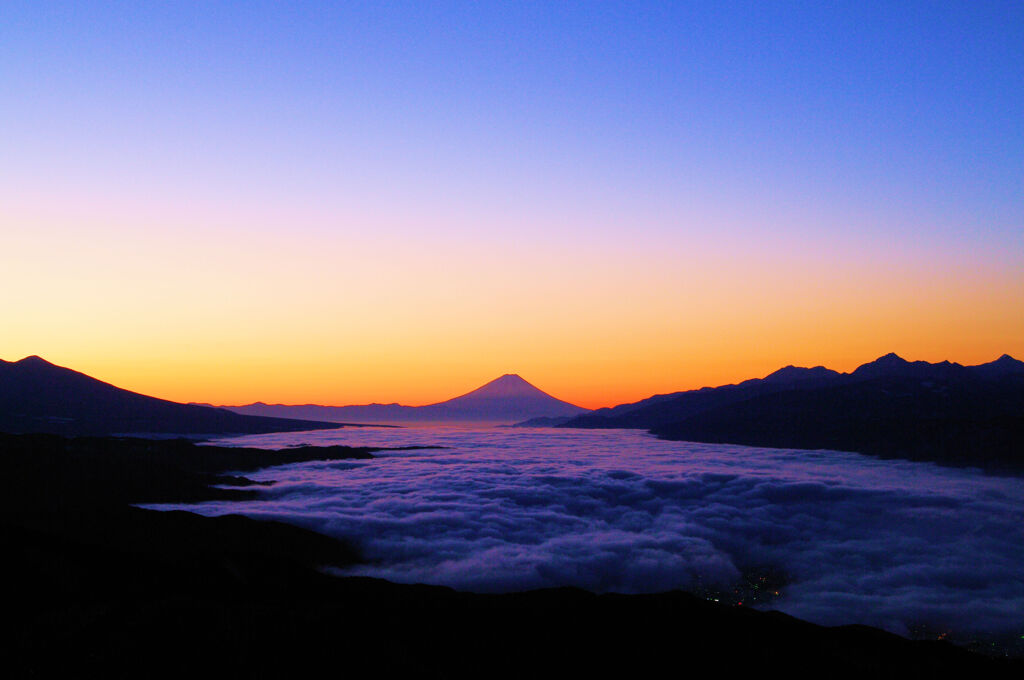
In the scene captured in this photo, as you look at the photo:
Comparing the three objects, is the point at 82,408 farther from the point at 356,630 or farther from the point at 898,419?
the point at 898,419

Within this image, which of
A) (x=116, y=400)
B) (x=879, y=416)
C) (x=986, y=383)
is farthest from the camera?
(x=116, y=400)

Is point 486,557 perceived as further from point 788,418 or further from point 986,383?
point 986,383

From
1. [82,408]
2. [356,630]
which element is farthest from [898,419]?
[82,408]

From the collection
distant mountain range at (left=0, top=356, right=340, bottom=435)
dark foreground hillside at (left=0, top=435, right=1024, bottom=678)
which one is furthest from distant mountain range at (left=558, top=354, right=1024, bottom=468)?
distant mountain range at (left=0, top=356, right=340, bottom=435)

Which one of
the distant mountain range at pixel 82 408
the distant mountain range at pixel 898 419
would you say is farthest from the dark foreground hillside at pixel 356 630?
the distant mountain range at pixel 82 408

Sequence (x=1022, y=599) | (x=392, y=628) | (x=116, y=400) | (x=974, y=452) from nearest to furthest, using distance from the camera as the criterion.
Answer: (x=392, y=628), (x=1022, y=599), (x=974, y=452), (x=116, y=400)

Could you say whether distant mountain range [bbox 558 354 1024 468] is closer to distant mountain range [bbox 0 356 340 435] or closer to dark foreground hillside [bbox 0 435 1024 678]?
dark foreground hillside [bbox 0 435 1024 678]

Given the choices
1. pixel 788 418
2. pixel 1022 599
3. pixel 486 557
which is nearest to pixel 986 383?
pixel 788 418
